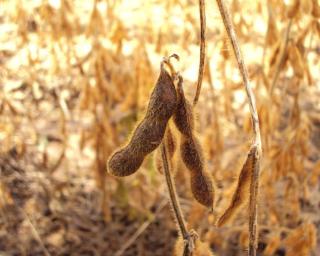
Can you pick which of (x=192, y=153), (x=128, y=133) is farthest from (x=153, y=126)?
(x=128, y=133)

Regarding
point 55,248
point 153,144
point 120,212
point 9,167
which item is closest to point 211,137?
point 120,212

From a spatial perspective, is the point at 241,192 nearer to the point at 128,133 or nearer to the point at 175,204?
the point at 175,204

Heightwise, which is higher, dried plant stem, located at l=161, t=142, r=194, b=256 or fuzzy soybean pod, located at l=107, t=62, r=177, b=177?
fuzzy soybean pod, located at l=107, t=62, r=177, b=177

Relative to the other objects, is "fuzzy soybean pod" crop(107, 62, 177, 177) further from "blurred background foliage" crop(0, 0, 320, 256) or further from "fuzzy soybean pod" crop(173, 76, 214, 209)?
"blurred background foliage" crop(0, 0, 320, 256)

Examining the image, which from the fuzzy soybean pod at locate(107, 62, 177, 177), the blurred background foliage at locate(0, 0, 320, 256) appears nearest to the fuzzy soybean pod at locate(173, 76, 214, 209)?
the fuzzy soybean pod at locate(107, 62, 177, 177)

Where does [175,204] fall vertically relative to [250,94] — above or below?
below

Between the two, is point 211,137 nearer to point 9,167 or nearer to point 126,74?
point 126,74

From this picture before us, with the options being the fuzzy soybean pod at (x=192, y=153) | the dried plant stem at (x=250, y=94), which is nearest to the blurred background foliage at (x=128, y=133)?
the fuzzy soybean pod at (x=192, y=153)
